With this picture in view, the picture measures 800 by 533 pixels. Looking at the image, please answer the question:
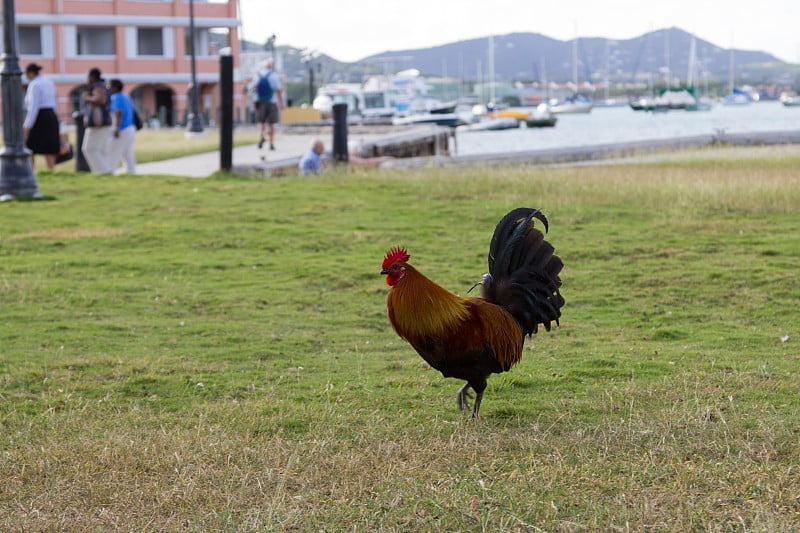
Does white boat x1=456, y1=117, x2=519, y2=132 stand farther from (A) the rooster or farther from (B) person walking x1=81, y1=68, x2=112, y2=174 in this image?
(A) the rooster

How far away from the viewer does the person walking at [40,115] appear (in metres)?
19.7

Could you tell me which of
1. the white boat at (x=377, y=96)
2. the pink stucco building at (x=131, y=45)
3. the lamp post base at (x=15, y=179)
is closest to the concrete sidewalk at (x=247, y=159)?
the lamp post base at (x=15, y=179)

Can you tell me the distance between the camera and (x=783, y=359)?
7.78m

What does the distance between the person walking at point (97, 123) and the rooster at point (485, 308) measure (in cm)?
1457

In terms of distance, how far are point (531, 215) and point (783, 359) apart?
8.41ft

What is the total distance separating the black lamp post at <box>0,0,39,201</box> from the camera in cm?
1681

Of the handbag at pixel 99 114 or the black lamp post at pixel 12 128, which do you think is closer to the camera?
the black lamp post at pixel 12 128

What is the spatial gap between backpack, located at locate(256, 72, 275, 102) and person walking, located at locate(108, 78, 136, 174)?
476 centimetres

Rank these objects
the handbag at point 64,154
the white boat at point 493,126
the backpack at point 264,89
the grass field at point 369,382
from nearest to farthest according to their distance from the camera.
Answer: the grass field at point 369,382 → the handbag at point 64,154 → the backpack at point 264,89 → the white boat at point 493,126

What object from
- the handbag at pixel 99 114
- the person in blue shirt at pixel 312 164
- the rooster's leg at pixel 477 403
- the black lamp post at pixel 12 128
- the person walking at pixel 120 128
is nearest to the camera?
the rooster's leg at pixel 477 403

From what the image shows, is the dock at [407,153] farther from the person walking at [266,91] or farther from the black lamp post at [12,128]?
the black lamp post at [12,128]

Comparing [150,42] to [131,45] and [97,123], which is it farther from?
[97,123]

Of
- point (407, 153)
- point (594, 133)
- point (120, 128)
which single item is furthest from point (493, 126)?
point (120, 128)

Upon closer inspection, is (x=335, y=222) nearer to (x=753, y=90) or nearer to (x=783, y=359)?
(x=783, y=359)
